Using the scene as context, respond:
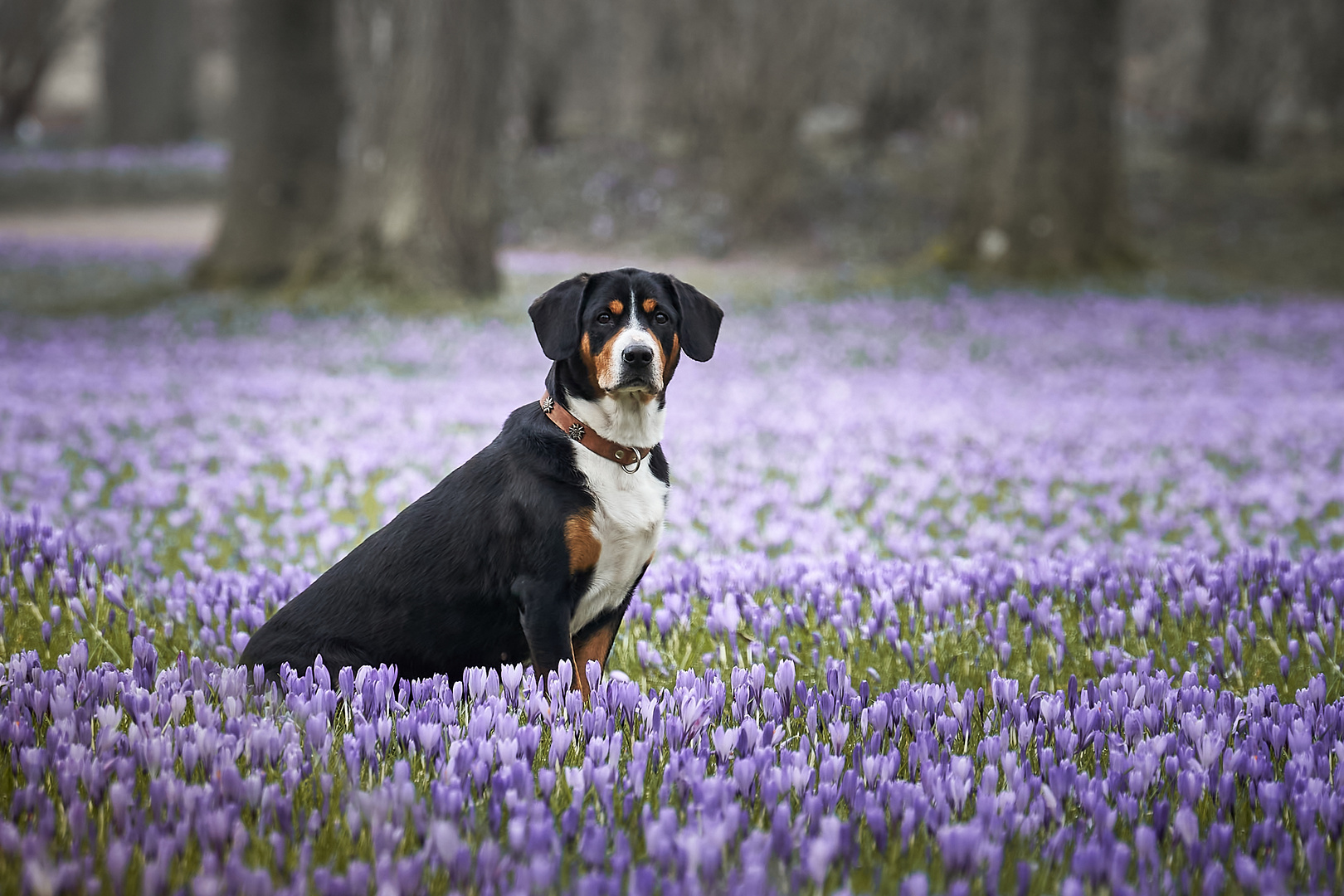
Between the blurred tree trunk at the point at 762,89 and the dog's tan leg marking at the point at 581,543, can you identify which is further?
the blurred tree trunk at the point at 762,89

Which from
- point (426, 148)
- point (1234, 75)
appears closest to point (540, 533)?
point (426, 148)

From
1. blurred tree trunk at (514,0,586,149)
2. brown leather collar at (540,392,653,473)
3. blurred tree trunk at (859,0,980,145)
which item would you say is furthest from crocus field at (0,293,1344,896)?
blurred tree trunk at (859,0,980,145)

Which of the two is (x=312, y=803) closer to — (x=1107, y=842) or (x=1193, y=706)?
(x=1107, y=842)

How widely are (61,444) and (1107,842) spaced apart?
24.2ft

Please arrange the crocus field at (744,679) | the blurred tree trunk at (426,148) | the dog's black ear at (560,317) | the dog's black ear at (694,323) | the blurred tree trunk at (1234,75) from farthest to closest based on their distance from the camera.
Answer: the blurred tree trunk at (1234,75), the blurred tree trunk at (426,148), the dog's black ear at (694,323), the dog's black ear at (560,317), the crocus field at (744,679)

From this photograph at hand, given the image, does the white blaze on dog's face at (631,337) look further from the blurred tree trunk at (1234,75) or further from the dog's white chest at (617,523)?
the blurred tree trunk at (1234,75)

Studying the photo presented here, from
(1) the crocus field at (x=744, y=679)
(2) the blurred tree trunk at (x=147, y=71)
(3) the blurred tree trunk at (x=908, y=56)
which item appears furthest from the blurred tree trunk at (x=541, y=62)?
(1) the crocus field at (x=744, y=679)

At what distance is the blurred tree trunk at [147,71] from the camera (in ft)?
139

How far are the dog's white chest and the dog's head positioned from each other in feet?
0.77

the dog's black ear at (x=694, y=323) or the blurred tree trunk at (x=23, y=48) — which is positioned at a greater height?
the blurred tree trunk at (x=23, y=48)

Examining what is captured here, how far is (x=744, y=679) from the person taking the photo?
3.26 m

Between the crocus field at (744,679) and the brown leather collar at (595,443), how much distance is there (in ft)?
2.01

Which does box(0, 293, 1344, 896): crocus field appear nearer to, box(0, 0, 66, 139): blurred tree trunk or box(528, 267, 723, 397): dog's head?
box(528, 267, 723, 397): dog's head

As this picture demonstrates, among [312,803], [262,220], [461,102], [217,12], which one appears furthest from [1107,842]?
[217,12]
